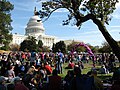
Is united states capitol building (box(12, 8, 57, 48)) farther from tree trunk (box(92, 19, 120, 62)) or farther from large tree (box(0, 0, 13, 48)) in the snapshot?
tree trunk (box(92, 19, 120, 62))

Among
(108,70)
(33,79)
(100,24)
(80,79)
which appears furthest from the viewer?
(108,70)

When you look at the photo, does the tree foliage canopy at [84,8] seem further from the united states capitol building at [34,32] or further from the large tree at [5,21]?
the united states capitol building at [34,32]

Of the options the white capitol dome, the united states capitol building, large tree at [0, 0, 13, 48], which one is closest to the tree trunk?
large tree at [0, 0, 13, 48]

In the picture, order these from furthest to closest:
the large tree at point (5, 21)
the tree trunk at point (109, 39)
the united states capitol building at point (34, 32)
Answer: the united states capitol building at point (34, 32)
the large tree at point (5, 21)
the tree trunk at point (109, 39)

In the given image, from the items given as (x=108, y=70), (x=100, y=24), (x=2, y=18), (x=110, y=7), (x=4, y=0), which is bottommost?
(x=108, y=70)

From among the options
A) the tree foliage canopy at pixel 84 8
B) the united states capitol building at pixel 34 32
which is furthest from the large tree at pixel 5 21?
the united states capitol building at pixel 34 32

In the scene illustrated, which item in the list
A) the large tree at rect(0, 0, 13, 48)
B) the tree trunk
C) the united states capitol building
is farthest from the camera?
the united states capitol building

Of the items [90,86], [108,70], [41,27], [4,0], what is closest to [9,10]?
[4,0]

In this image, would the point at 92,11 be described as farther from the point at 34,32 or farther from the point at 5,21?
the point at 34,32

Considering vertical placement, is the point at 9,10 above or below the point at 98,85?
above

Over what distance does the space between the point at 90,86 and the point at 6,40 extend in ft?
214

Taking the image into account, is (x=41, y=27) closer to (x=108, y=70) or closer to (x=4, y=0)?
(x=4, y=0)

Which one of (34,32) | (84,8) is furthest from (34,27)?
(84,8)

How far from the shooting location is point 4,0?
71.2 metres
